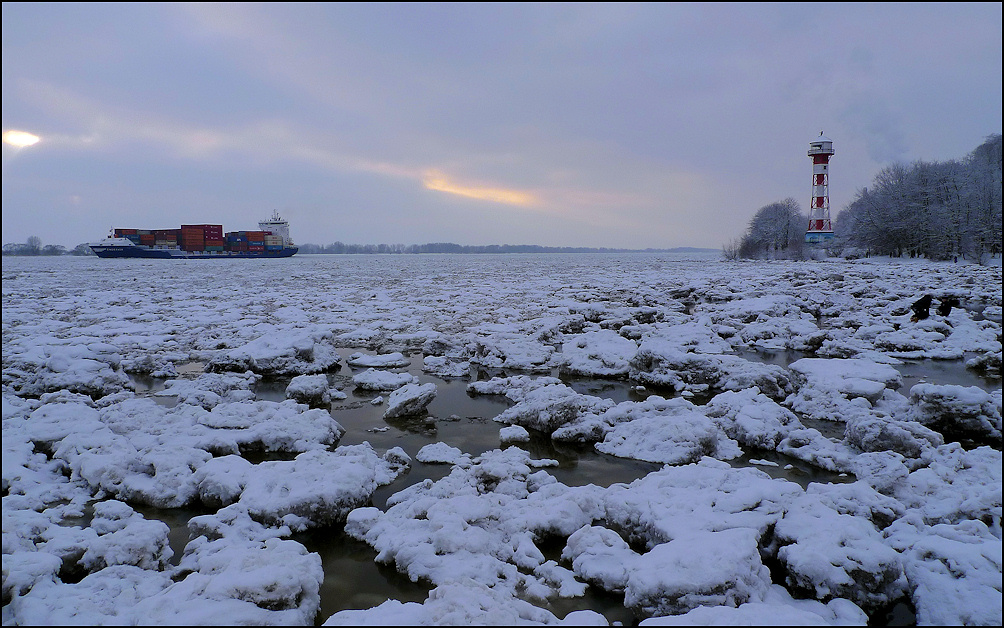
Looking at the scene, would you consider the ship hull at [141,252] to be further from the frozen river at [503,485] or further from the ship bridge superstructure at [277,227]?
the frozen river at [503,485]

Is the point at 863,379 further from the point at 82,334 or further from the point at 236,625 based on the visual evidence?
the point at 82,334

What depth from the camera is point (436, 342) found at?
10.1 metres

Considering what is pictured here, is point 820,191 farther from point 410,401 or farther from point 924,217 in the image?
point 410,401

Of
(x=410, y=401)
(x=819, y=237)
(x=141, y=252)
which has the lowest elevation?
(x=410, y=401)

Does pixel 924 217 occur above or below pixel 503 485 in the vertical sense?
above

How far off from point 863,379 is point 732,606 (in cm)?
537

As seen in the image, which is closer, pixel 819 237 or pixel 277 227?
pixel 819 237

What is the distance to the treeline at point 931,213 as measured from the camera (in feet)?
81.9

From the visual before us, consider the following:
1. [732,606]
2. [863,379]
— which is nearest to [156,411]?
[732,606]

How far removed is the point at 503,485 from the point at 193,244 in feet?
304

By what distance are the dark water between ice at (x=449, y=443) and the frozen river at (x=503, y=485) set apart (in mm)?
28

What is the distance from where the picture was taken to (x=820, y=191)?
54.0 metres

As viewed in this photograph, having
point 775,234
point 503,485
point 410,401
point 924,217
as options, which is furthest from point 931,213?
point 503,485

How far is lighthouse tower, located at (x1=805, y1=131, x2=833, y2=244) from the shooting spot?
173ft
